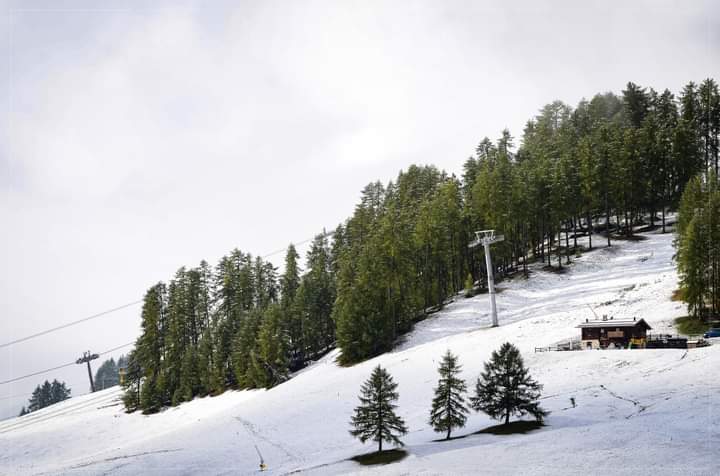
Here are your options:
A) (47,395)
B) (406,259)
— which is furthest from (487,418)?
(47,395)

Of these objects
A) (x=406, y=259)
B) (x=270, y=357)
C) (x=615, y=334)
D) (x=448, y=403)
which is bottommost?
(x=270, y=357)

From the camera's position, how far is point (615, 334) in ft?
Result: 137

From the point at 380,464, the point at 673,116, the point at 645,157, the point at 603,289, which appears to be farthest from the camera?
the point at 673,116

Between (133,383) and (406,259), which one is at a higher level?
(406,259)

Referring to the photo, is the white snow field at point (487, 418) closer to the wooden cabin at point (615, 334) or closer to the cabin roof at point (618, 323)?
the wooden cabin at point (615, 334)

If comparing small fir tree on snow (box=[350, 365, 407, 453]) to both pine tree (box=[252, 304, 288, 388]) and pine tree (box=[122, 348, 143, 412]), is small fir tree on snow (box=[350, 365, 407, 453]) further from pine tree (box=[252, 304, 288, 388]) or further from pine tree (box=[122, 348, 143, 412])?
pine tree (box=[122, 348, 143, 412])

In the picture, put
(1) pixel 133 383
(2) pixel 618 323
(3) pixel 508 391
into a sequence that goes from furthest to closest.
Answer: (1) pixel 133 383 < (2) pixel 618 323 < (3) pixel 508 391

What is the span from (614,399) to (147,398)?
60227 millimetres

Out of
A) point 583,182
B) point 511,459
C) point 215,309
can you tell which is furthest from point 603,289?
point 215,309

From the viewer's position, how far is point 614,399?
30875mm

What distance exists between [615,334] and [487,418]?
1509cm

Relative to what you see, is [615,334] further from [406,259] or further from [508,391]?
[406,259]

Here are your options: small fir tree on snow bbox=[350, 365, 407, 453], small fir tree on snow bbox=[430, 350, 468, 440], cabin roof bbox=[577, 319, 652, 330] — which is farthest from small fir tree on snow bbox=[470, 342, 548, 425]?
cabin roof bbox=[577, 319, 652, 330]

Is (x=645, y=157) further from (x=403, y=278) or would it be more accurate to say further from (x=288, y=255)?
(x=288, y=255)
